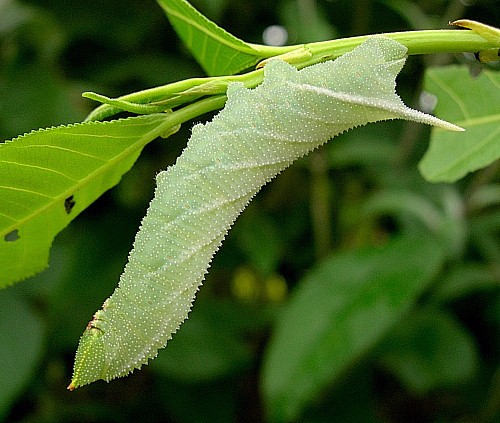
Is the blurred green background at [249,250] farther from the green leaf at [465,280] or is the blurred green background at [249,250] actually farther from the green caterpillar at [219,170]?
the green caterpillar at [219,170]

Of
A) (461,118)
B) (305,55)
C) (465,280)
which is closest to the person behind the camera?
(305,55)

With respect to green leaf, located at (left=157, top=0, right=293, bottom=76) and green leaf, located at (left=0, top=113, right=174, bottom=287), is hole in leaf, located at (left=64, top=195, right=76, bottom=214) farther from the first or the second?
green leaf, located at (left=157, top=0, right=293, bottom=76)

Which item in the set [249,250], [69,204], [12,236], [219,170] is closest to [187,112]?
[219,170]

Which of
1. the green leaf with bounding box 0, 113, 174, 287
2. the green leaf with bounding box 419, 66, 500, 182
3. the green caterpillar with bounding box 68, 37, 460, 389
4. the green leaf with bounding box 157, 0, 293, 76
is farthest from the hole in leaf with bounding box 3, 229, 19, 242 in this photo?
the green leaf with bounding box 419, 66, 500, 182

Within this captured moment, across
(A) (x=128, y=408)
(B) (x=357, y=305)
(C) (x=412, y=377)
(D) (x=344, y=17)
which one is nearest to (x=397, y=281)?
(B) (x=357, y=305)

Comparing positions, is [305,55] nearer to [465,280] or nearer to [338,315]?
[338,315]

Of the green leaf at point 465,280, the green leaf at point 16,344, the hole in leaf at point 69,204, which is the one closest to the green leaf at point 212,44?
the hole in leaf at point 69,204
